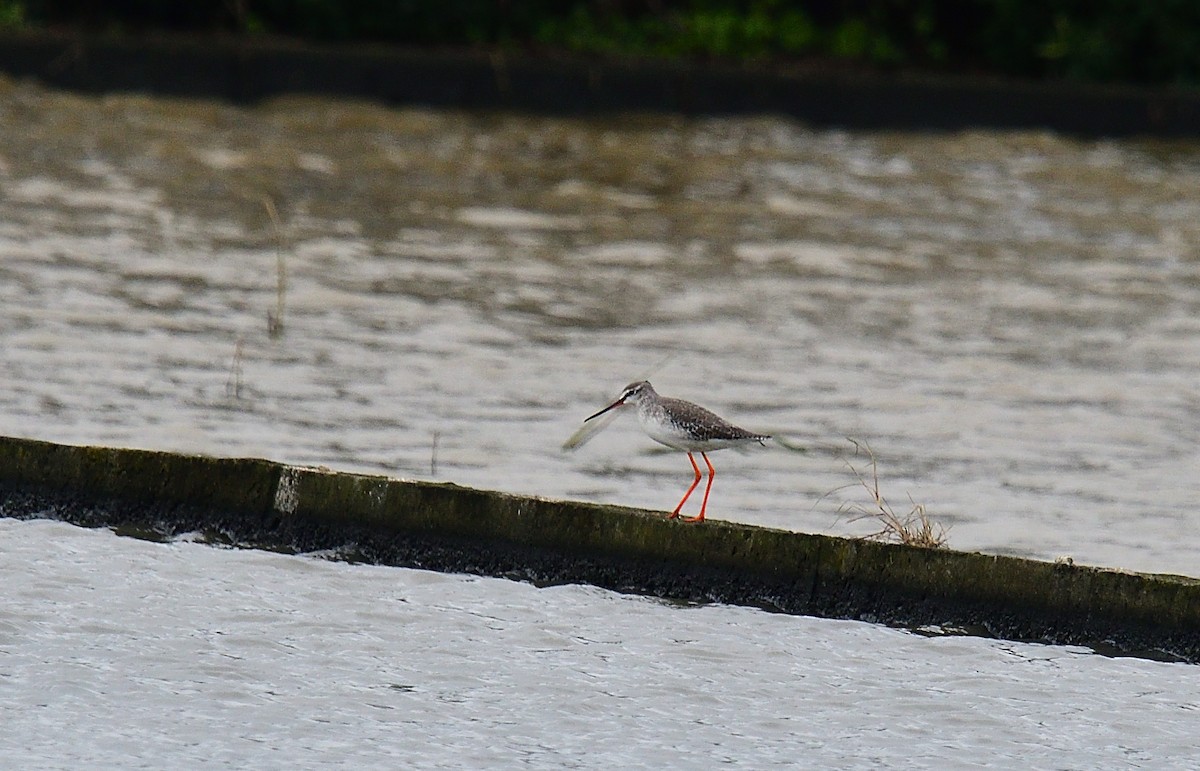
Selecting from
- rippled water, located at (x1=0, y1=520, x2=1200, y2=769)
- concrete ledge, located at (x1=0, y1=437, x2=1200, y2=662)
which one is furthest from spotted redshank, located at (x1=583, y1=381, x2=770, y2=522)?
rippled water, located at (x1=0, y1=520, x2=1200, y2=769)

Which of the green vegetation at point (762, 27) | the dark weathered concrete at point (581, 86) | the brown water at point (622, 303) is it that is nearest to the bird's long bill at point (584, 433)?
the brown water at point (622, 303)

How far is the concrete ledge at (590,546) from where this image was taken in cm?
722

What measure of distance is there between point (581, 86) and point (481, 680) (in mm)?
14603

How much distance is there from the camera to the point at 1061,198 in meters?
18.7

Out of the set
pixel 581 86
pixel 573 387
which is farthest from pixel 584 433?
pixel 581 86

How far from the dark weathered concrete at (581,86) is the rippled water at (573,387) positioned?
0.87 ft

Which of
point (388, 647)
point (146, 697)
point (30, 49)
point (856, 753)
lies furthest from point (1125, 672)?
point (30, 49)

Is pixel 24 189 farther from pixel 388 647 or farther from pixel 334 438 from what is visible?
pixel 388 647

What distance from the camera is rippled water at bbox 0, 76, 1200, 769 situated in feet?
21.2

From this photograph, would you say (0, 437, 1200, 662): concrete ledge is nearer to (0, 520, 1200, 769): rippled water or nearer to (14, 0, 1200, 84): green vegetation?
(0, 520, 1200, 769): rippled water

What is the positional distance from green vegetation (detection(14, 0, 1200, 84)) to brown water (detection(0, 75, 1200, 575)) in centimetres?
192

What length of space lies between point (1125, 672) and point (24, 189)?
1220 cm

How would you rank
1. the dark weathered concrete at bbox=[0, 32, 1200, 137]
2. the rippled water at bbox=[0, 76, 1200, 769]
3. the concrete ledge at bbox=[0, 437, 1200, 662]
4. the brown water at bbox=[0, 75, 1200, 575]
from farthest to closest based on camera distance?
the dark weathered concrete at bbox=[0, 32, 1200, 137] → the brown water at bbox=[0, 75, 1200, 575] → the concrete ledge at bbox=[0, 437, 1200, 662] → the rippled water at bbox=[0, 76, 1200, 769]

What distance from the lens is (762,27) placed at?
75.7 ft
